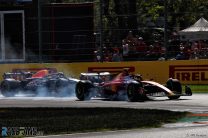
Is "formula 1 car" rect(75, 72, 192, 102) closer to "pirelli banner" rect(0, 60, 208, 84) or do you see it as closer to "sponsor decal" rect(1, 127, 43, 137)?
"pirelli banner" rect(0, 60, 208, 84)

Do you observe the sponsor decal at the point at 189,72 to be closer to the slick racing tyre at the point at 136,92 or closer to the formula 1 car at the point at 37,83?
the formula 1 car at the point at 37,83

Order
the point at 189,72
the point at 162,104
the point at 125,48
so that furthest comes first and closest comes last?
the point at 125,48
the point at 189,72
the point at 162,104

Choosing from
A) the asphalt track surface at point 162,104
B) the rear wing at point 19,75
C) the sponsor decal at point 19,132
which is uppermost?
the rear wing at point 19,75

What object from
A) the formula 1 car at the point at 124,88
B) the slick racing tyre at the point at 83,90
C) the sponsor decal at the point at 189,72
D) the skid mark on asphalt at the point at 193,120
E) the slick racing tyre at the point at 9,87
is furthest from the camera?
the sponsor decal at the point at 189,72

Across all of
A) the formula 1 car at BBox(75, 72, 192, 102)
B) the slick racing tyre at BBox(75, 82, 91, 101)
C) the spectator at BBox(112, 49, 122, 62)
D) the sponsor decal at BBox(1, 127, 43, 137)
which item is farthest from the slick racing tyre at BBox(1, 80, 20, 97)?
the sponsor decal at BBox(1, 127, 43, 137)

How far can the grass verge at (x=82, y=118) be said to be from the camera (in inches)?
485

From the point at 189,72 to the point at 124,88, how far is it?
675cm

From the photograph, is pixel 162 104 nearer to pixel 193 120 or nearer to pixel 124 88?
pixel 124 88

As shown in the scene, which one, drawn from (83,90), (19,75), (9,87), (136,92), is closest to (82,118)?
(136,92)

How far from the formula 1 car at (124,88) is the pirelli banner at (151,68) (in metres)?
5.16

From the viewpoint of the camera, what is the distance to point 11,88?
77.0 feet

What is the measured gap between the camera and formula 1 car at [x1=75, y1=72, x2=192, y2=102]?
Answer: 64.1 feet

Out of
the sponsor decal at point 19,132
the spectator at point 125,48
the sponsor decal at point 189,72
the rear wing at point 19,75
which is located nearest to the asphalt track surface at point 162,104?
the rear wing at point 19,75

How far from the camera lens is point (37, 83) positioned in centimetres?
2284
